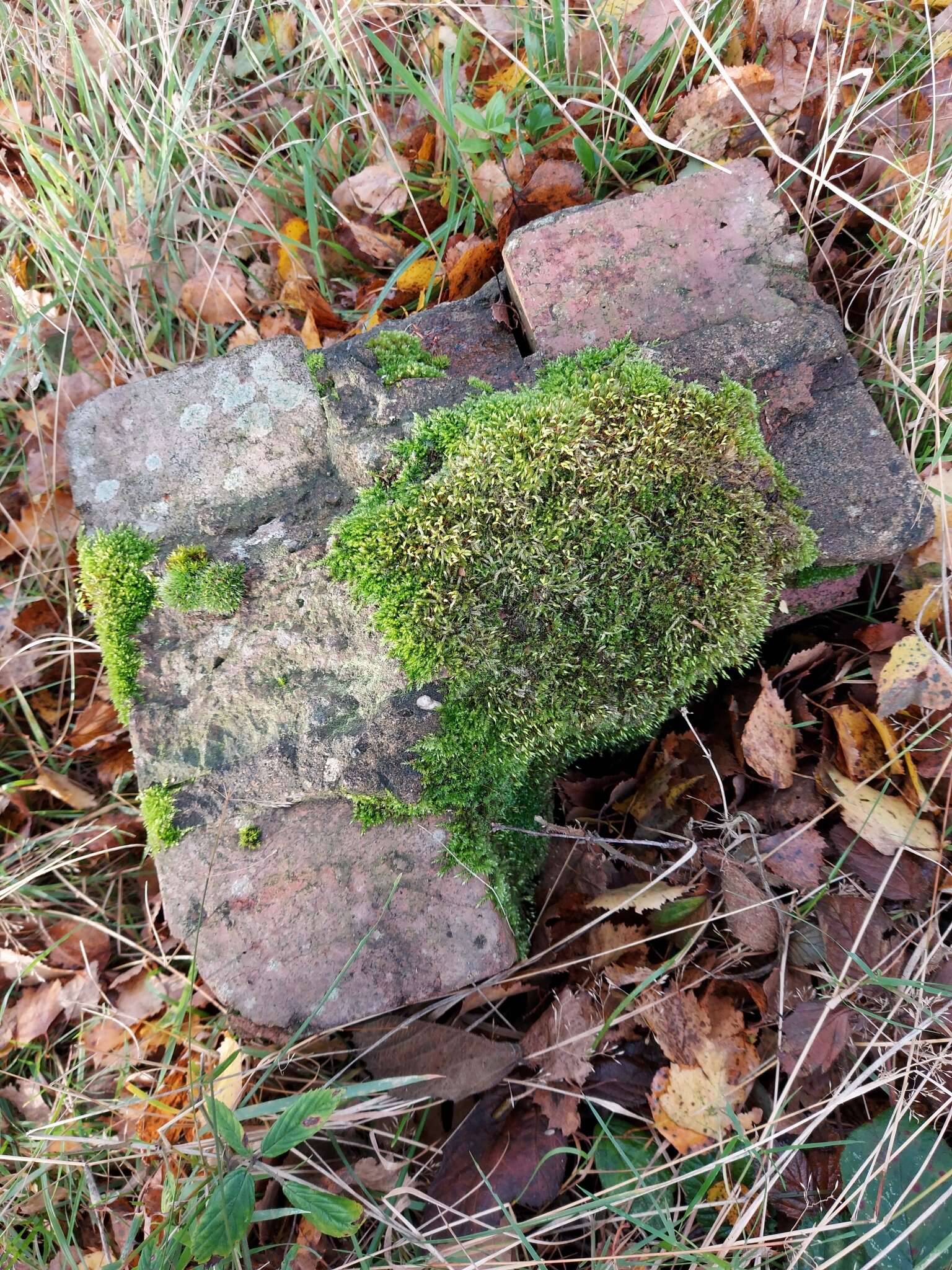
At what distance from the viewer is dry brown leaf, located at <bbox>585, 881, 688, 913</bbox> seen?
1.96m

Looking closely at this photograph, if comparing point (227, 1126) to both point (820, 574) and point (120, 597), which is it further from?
point (820, 574)

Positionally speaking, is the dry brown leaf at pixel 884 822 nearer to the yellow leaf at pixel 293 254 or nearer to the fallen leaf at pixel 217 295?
the yellow leaf at pixel 293 254

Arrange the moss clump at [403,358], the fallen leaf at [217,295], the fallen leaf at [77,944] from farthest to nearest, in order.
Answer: the fallen leaf at [217,295], the fallen leaf at [77,944], the moss clump at [403,358]

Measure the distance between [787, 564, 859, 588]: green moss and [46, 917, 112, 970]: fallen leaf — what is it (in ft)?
8.08

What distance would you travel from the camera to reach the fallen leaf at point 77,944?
101 inches

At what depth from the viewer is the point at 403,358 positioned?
2.18m

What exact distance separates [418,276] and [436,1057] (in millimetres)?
2538

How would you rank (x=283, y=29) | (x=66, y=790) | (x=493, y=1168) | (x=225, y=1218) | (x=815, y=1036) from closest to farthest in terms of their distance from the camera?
(x=225, y=1218)
(x=815, y=1036)
(x=493, y=1168)
(x=66, y=790)
(x=283, y=29)

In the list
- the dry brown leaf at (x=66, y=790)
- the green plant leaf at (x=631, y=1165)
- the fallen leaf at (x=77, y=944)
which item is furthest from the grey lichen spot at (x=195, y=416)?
the green plant leaf at (x=631, y=1165)

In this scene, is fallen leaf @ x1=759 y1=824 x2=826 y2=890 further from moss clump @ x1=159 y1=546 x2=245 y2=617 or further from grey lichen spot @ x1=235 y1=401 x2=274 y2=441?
grey lichen spot @ x1=235 y1=401 x2=274 y2=441

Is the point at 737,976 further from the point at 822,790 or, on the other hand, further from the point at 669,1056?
the point at 822,790

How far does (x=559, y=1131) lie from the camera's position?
6.30 ft

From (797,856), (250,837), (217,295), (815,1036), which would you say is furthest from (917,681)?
(217,295)

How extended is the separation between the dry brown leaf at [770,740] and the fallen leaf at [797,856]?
14cm
